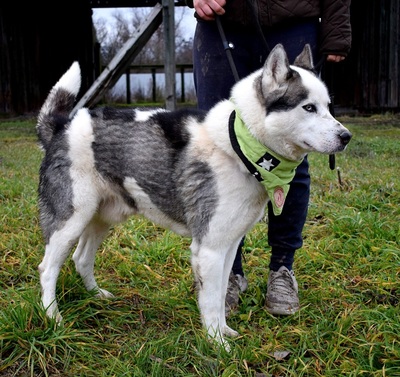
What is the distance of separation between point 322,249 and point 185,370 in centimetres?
144

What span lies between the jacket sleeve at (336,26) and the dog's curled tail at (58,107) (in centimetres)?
127

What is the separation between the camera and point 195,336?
2197 millimetres

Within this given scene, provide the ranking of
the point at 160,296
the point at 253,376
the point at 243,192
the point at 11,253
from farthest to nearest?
the point at 11,253 < the point at 160,296 < the point at 243,192 < the point at 253,376

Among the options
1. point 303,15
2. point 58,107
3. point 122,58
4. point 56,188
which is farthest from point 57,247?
point 122,58

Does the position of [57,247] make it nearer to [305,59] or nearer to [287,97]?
[287,97]

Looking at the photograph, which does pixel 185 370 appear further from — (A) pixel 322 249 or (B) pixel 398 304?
(A) pixel 322 249

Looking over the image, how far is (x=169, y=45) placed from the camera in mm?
6926

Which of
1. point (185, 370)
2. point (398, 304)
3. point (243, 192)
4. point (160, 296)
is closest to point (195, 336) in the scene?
Result: point (185, 370)

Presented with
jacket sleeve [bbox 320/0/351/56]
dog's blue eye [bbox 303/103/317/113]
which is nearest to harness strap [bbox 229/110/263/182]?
dog's blue eye [bbox 303/103/317/113]

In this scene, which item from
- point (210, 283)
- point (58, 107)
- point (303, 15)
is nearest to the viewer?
point (210, 283)

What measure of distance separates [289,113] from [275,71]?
0.60 ft

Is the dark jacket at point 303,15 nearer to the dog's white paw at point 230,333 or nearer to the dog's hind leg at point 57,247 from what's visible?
the dog's hind leg at point 57,247

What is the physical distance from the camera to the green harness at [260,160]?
81.6 inches

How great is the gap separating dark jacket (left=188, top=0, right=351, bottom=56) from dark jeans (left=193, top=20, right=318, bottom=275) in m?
0.05
